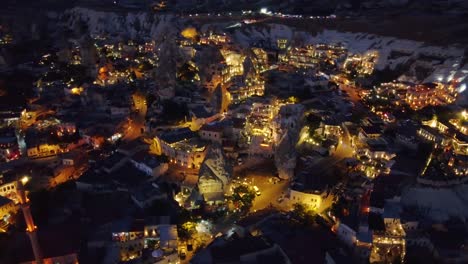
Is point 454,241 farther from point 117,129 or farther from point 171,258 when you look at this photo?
point 117,129

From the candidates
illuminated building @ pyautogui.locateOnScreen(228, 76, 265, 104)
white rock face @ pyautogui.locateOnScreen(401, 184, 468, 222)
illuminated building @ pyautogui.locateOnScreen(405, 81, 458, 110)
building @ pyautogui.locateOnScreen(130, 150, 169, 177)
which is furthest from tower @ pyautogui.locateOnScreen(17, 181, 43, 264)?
illuminated building @ pyautogui.locateOnScreen(405, 81, 458, 110)

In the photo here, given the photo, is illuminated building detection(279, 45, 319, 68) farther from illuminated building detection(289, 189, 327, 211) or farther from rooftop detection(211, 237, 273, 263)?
rooftop detection(211, 237, 273, 263)

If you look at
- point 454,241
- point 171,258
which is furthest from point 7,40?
point 454,241

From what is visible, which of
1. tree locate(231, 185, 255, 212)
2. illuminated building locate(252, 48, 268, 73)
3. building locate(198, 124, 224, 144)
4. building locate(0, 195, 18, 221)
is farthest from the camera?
illuminated building locate(252, 48, 268, 73)

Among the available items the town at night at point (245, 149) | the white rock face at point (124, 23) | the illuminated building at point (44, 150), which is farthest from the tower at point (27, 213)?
the white rock face at point (124, 23)

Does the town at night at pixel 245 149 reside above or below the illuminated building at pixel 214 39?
below

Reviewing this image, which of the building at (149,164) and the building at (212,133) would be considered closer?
the building at (149,164)

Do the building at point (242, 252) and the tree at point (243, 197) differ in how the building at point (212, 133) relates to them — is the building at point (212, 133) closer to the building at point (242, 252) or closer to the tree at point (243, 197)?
the tree at point (243, 197)

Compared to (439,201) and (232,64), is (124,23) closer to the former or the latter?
(232,64)

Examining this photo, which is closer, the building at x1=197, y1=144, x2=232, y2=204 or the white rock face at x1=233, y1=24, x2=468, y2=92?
the building at x1=197, y1=144, x2=232, y2=204
